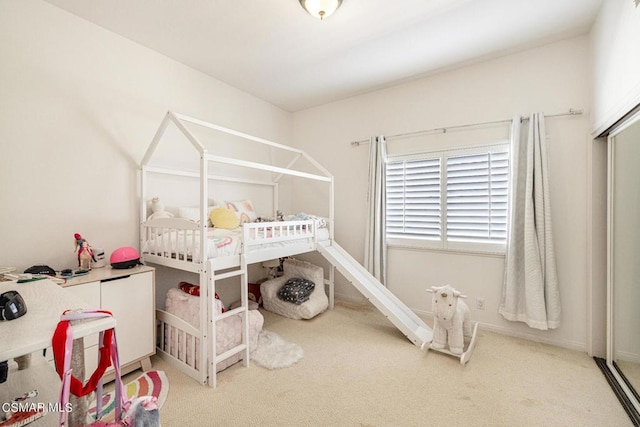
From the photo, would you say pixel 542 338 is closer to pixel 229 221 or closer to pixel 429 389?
pixel 429 389

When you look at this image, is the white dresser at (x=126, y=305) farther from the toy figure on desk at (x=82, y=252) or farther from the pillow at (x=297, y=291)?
the pillow at (x=297, y=291)

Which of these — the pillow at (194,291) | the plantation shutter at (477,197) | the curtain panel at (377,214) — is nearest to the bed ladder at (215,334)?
the pillow at (194,291)

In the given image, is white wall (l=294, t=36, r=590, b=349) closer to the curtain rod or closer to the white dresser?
the curtain rod

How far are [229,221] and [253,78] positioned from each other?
5.62 ft

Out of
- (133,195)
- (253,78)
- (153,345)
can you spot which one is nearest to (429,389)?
(153,345)

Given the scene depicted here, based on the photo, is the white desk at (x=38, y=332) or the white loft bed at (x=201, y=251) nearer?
the white desk at (x=38, y=332)

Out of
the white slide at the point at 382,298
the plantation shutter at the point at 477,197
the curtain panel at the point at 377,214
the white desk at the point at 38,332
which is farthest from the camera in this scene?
the curtain panel at the point at 377,214

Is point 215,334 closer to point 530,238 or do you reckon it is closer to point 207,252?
point 207,252

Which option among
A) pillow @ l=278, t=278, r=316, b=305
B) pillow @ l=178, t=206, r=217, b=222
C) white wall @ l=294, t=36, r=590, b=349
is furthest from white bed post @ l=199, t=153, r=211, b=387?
white wall @ l=294, t=36, r=590, b=349

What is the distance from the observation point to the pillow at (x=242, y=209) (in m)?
2.96

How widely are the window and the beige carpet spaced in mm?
1047

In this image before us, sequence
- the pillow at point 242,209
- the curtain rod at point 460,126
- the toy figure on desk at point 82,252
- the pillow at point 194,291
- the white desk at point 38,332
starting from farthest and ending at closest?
the pillow at point 242,209 < the curtain rod at point 460,126 < the pillow at point 194,291 < the toy figure on desk at point 82,252 < the white desk at point 38,332

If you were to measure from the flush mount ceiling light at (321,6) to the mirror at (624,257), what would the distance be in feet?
6.84

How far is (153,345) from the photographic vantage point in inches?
80.0
